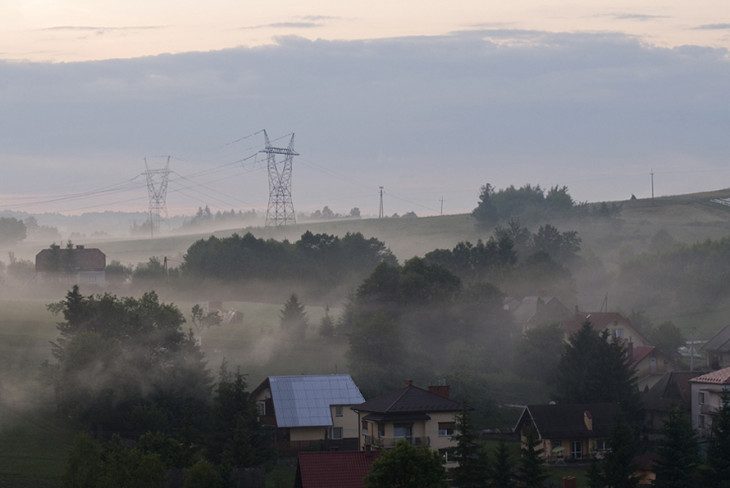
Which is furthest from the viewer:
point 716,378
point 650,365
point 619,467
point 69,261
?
point 69,261

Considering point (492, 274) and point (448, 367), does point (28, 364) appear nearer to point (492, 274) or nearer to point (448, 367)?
point (448, 367)

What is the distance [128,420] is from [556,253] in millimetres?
98752

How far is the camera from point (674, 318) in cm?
12719

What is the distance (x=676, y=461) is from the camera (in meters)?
57.5

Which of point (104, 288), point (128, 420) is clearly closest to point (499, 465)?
point (128, 420)

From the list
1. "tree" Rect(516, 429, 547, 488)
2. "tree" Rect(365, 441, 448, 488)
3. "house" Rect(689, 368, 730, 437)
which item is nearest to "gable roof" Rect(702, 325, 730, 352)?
"house" Rect(689, 368, 730, 437)

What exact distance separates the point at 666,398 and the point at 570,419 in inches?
406

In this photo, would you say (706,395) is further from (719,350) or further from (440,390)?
(719,350)

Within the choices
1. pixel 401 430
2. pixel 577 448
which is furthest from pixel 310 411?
pixel 577 448

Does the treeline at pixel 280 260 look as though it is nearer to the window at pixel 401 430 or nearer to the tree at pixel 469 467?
the window at pixel 401 430

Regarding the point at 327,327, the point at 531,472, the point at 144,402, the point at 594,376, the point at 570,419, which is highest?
the point at 327,327

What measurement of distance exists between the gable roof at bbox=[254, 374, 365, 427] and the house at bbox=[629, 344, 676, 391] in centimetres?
2553

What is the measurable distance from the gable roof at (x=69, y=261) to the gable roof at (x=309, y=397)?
197ft

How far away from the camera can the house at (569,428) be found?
6888cm
